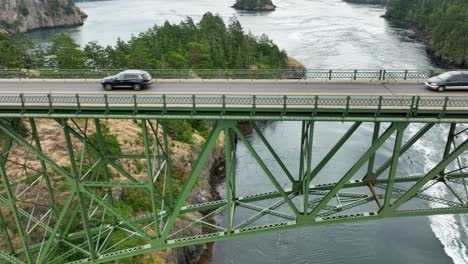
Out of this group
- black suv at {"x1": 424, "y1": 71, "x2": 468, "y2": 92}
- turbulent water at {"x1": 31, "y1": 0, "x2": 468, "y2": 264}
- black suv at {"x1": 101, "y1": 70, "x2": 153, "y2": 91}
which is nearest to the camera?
black suv at {"x1": 424, "y1": 71, "x2": 468, "y2": 92}

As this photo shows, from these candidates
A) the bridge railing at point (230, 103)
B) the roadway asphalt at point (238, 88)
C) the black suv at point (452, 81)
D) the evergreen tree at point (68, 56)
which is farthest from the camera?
the evergreen tree at point (68, 56)

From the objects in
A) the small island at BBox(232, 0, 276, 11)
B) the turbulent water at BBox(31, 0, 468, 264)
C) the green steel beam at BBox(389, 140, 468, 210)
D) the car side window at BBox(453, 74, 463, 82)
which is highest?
the car side window at BBox(453, 74, 463, 82)

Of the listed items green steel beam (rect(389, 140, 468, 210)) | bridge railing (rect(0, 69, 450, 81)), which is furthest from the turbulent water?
green steel beam (rect(389, 140, 468, 210))

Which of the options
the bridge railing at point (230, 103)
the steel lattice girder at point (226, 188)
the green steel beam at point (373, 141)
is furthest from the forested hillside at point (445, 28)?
the bridge railing at point (230, 103)

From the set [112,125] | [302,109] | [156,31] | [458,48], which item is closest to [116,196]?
[112,125]

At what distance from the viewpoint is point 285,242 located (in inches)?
1214

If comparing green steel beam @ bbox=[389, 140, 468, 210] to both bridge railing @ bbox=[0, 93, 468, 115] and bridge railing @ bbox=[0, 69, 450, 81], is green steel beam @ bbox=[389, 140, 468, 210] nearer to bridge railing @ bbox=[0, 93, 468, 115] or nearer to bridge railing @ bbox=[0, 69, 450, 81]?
bridge railing @ bbox=[0, 93, 468, 115]

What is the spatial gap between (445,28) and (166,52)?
63593 millimetres

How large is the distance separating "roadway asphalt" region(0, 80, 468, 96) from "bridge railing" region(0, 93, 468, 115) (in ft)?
7.68

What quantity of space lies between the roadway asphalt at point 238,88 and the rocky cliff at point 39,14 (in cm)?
11313

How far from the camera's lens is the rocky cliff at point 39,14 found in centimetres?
12362

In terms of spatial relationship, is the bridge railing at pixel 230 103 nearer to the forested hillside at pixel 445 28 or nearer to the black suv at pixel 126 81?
the black suv at pixel 126 81

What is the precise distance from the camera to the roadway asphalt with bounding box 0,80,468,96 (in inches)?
795

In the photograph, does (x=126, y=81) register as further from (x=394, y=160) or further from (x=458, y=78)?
(x=458, y=78)
